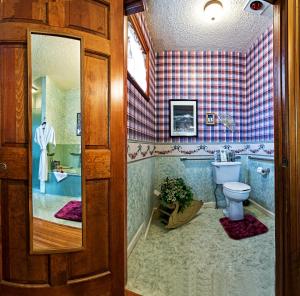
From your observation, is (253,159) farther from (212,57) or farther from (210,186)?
(212,57)

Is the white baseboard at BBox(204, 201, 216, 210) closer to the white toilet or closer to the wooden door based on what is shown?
the white toilet

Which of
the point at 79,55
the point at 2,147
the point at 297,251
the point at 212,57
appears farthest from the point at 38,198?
the point at 212,57

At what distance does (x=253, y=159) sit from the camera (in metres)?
3.20

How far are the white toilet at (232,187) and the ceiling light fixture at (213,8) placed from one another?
1.94 metres

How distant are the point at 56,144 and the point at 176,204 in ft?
6.22

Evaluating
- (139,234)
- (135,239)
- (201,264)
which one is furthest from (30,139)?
(201,264)

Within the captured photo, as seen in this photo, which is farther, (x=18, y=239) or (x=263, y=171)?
(x=263, y=171)

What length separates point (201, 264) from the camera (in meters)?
1.71

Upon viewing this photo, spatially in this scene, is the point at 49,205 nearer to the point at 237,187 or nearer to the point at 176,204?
the point at 176,204

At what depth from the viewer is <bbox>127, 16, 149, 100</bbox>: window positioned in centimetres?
196

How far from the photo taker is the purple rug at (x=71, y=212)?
1.28 meters

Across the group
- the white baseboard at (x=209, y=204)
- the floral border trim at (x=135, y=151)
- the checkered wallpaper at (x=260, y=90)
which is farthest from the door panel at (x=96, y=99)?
the white baseboard at (x=209, y=204)

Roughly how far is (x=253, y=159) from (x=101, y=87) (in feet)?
9.13

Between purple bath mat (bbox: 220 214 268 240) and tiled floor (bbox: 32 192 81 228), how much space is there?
1.81 m
